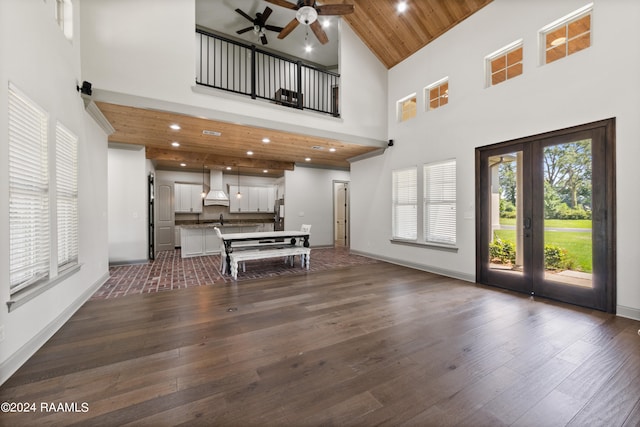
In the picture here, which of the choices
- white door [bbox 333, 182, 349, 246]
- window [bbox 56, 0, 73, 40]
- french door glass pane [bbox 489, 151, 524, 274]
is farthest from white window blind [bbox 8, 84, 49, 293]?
white door [bbox 333, 182, 349, 246]

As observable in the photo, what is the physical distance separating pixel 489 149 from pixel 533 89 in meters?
0.93

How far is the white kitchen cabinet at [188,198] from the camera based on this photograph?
27.2 ft

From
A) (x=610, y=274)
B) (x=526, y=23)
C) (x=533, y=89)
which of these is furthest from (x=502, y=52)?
(x=610, y=274)

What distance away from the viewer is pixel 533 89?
3.59 metres

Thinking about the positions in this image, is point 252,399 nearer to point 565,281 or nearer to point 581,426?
point 581,426

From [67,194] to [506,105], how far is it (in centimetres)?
601

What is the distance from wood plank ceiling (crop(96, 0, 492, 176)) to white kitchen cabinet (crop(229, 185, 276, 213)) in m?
2.10

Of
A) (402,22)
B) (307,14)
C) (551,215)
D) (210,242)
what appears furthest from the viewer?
(210,242)

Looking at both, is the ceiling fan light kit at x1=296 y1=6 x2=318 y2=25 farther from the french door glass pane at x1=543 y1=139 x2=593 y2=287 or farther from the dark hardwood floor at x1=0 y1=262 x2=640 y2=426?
the dark hardwood floor at x1=0 y1=262 x2=640 y2=426

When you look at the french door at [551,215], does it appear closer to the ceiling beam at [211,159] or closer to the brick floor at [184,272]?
the brick floor at [184,272]

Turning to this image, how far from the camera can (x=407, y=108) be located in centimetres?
574


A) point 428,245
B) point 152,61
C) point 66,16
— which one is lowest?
point 428,245

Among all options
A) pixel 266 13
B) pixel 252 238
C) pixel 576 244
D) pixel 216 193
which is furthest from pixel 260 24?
pixel 576 244

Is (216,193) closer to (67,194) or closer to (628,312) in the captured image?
(67,194)
